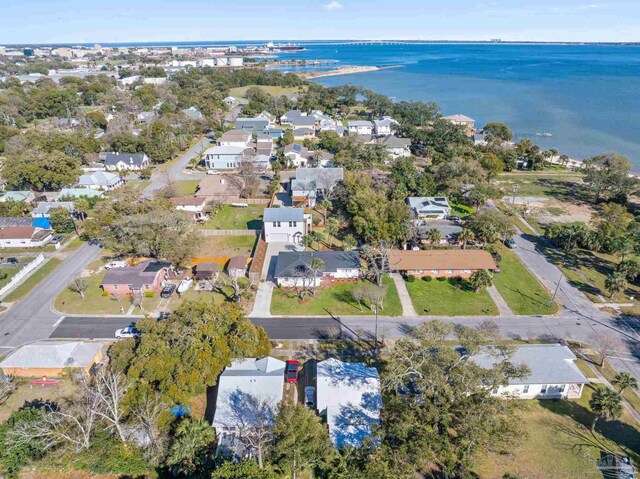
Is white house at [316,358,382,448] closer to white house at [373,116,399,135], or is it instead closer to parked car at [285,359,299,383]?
parked car at [285,359,299,383]

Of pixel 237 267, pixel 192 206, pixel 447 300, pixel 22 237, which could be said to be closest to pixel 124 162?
pixel 192 206

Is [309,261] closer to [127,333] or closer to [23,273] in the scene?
[127,333]

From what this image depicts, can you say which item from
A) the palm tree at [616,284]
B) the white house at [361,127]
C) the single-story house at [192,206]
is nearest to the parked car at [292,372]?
the palm tree at [616,284]

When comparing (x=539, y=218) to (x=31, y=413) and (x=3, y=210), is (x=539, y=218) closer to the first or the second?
(x=31, y=413)

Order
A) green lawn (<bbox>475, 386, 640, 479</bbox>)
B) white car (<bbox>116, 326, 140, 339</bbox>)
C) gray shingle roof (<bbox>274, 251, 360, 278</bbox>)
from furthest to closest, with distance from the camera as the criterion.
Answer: gray shingle roof (<bbox>274, 251, 360, 278</bbox>)
white car (<bbox>116, 326, 140, 339</bbox>)
green lawn (<bbox>475, 386, 640, 479</bbox>)

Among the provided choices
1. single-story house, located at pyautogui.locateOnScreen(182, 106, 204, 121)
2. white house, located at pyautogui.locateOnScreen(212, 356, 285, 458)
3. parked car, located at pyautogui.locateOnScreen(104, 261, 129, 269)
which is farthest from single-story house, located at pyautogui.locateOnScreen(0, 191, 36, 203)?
white house, located at pyautogui.locateOnScreen(212, 356, 285, 458)
